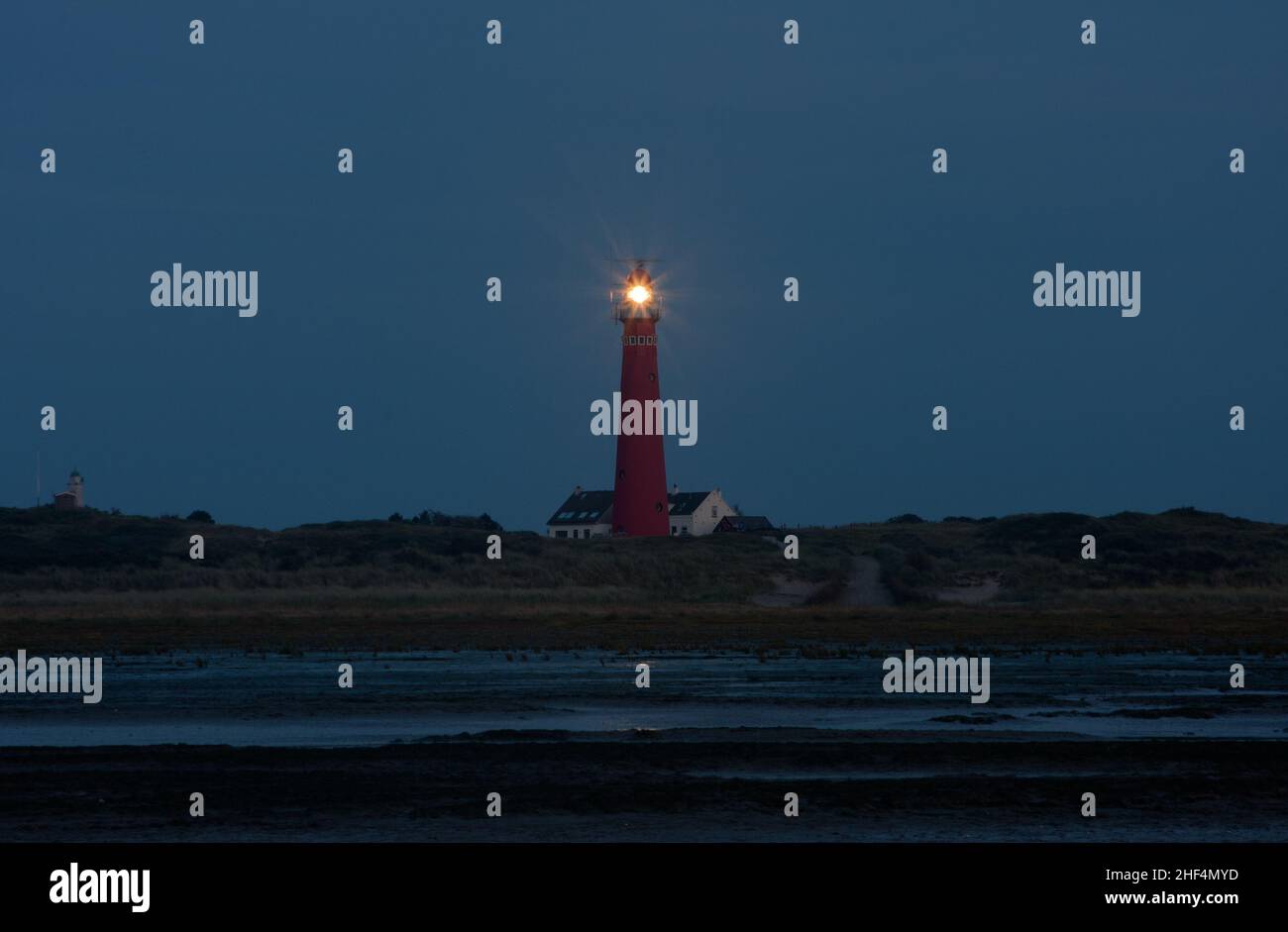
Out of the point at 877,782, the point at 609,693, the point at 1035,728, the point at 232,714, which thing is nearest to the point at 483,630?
the point at 609,693

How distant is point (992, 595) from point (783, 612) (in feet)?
35.3

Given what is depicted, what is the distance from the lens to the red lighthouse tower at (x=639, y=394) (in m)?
77.4

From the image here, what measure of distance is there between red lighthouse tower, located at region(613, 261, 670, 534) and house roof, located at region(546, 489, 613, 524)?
25.9 metres

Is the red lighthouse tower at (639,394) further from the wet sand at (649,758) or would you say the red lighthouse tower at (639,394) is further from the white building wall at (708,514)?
the wet sand at (649,758)

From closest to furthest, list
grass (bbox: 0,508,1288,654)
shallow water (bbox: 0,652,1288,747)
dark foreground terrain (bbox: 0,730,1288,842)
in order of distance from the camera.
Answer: dark foreground terrain (bbox: 0,730,1288,842) < shallow water (bbox: 0,652,1288,747) < grass (bbox: 0,508,1288,654)

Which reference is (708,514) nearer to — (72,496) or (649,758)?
(72,496)

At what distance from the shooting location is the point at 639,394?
7738cm

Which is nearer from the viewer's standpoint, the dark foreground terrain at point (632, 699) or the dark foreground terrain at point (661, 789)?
the dark foreground terrain at point (661, 789)

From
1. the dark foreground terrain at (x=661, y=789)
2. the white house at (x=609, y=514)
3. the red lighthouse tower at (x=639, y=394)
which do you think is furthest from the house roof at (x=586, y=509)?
the dark foreground terrain at (x=661, y=789)

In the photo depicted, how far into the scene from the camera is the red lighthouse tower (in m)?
77.4

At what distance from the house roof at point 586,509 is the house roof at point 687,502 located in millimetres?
3910

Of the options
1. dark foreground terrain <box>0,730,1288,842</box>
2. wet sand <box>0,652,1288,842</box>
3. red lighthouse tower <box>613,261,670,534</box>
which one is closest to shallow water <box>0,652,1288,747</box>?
wet sand <box>0,652,1288,842</box>

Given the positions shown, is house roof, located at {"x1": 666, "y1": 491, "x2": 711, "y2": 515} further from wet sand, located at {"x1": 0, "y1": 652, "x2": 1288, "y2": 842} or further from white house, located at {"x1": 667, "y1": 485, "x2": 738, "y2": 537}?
wet sand, located at {"x1": 0, "y1": 652, "x2": 1288, "y2": 842}

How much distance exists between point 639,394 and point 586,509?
34288 mm
